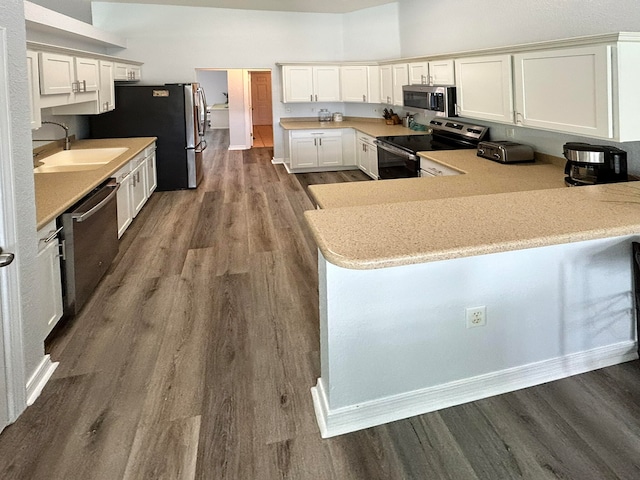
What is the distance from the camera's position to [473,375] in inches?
80.7

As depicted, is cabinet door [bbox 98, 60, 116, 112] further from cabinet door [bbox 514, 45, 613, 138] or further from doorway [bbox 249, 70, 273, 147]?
doorway [bbox 249, 70, 273, 147]

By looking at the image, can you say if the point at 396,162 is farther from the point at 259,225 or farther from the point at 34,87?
the point at 34,87

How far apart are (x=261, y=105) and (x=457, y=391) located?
1353cm

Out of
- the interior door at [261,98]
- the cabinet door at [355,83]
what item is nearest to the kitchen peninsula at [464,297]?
the cabinet door at [355,83]

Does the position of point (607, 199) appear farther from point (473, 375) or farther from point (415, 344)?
point (415, 344)

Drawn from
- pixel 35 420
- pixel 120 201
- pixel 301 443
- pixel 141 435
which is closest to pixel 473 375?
pixel 301 443

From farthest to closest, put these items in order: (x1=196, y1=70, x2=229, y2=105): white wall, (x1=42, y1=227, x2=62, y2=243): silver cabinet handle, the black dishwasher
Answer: (x1=196, y1=70, x2=229, y2=105): white wall < the black dishwasher < (x1=42, y1=227, x2=62, y2=243): silver cabinet handle

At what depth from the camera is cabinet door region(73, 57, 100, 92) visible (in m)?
4.09

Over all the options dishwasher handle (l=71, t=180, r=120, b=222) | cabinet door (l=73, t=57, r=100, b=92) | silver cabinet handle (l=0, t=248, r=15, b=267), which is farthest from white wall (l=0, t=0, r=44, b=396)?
cabinet door (l=73, t=57, r=100, b=92)

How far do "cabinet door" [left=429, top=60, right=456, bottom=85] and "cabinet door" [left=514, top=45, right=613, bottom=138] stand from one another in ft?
3.83

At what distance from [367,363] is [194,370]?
39.9 inches

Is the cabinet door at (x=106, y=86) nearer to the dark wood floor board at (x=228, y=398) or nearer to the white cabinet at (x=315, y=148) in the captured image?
the white cabinet at (x=315, y=148)

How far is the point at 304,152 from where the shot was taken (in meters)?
7.40

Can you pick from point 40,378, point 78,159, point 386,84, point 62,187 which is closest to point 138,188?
point 78,159
